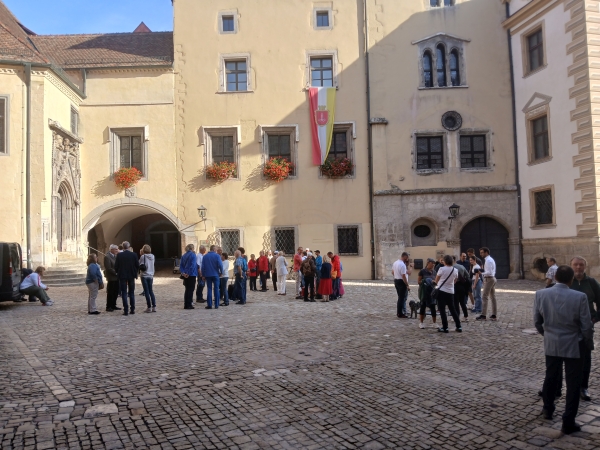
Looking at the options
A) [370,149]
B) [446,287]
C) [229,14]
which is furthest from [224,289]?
[229,14]

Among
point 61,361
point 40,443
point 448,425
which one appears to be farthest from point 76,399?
point 448,425

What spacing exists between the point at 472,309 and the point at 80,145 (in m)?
17.3

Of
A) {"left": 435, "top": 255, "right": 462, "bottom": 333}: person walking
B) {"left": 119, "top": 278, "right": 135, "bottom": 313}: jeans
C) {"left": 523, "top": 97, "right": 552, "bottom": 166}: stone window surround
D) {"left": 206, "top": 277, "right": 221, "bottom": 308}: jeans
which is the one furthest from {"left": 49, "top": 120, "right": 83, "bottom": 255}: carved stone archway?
{"left": 523, "top": 97, "right": 552, "bottom": 166}: stone window surround

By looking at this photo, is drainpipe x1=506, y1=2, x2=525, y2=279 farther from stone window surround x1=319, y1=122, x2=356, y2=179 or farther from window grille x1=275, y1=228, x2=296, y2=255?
window grille x1=275, y1=228, x2=296, y2=255

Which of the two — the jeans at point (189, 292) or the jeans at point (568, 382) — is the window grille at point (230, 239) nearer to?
the jeans at point (189, 292)

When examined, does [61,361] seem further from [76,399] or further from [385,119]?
[385,119]

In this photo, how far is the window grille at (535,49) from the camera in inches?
835

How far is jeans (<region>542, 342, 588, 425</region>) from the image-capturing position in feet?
14.9

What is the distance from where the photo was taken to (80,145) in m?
22.4

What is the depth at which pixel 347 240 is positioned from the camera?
902 inches

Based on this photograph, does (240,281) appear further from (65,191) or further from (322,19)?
(322,19)

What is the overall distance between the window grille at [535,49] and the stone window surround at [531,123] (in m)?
1.67

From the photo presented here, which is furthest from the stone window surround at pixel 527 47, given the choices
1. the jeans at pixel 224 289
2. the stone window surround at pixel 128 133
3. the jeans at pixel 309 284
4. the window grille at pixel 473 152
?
the stone window surround at pixel 128 133

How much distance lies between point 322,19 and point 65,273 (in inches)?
588
